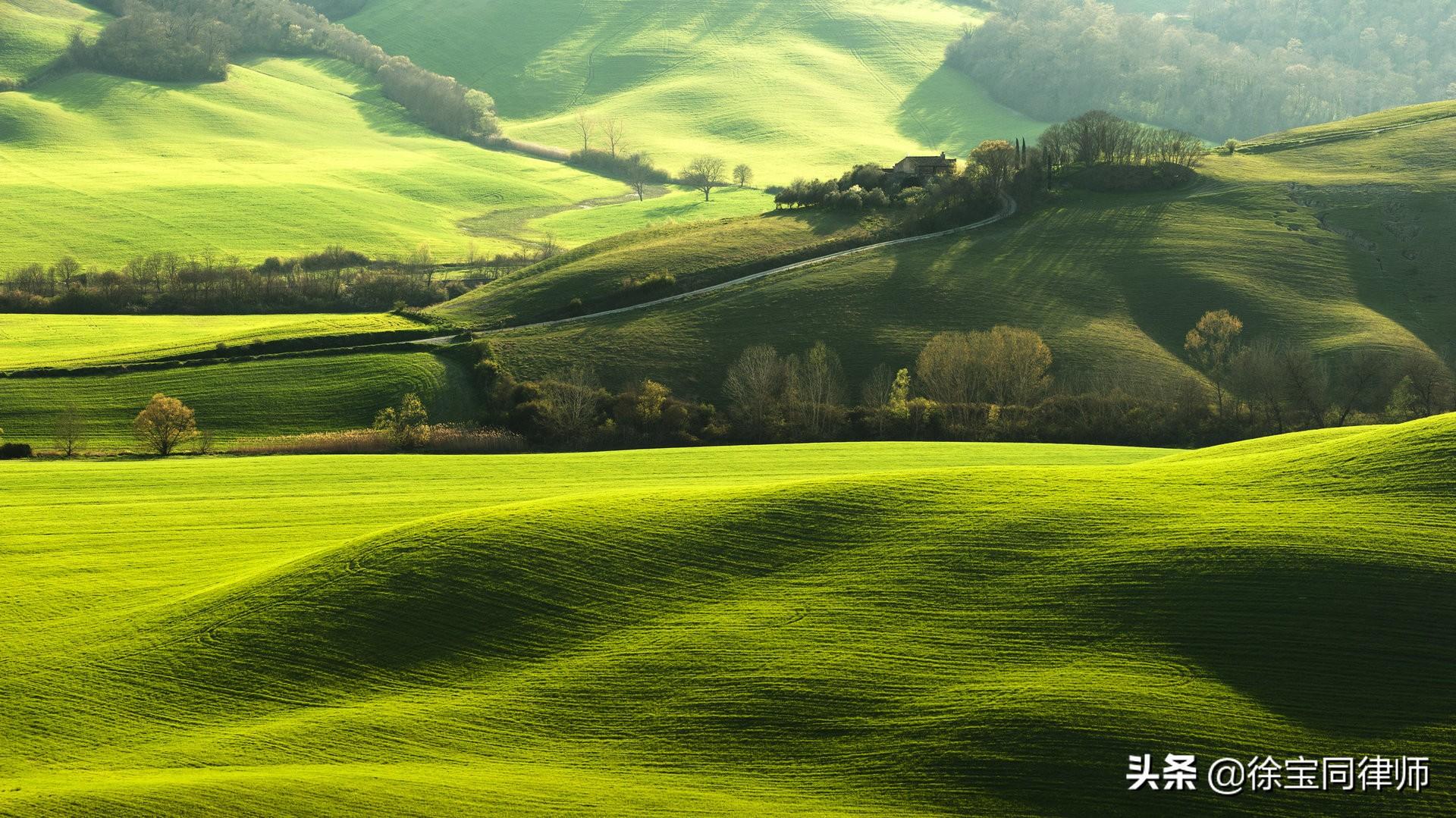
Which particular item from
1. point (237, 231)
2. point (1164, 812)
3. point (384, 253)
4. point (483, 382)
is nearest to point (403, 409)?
point (483, 382)

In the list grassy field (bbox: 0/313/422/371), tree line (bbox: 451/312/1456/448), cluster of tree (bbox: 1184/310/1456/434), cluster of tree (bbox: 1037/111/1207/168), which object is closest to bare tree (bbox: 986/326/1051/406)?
tree line (bbox: 451/312/1456/448)

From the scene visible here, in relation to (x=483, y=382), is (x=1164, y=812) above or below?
below

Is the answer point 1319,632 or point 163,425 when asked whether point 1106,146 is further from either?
point 1319,632

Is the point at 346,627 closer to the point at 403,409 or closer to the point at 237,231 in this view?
the point at 403,409

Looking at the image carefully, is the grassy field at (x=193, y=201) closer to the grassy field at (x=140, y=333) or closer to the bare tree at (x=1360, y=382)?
the grassy field at (x=140, y=333)

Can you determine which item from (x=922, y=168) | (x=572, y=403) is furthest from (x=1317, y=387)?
(x=922, y=168)

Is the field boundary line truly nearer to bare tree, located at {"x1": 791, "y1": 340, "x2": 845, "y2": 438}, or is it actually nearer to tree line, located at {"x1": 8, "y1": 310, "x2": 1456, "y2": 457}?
tree line, located at {"x1": 8, "y1": 310, "x2": 1456, "y2": 457}

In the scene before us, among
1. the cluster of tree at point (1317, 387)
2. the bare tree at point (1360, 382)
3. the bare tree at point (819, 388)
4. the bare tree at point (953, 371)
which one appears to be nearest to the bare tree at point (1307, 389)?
the cluster of tree at point (1317, 387)
